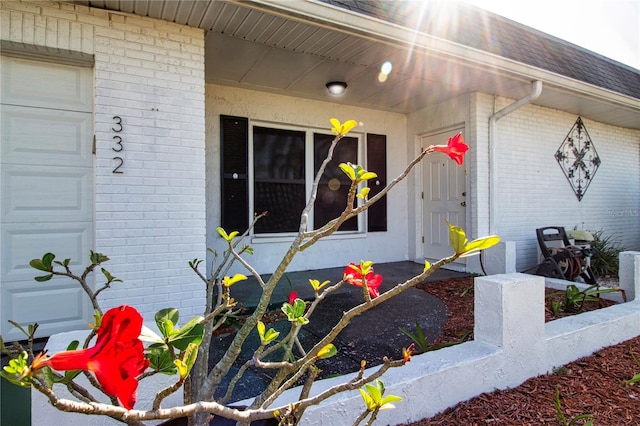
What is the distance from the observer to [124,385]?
51 cm

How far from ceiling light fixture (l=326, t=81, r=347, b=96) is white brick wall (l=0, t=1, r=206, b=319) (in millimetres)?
1845

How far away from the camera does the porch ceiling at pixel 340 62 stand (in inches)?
112

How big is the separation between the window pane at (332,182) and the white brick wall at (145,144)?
243 cm

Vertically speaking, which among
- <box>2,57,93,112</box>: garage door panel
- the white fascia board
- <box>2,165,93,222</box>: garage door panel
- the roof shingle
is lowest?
<box>2,165,93,222</box>: garage door panel

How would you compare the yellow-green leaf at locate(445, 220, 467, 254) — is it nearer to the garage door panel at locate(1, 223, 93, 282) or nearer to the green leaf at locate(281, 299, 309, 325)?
the green leaf at locate(281, 299, 309, 325)

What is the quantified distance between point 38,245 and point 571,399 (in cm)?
377

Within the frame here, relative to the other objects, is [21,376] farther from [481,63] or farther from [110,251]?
[481,63]

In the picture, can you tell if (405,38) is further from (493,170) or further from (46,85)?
(46,85)

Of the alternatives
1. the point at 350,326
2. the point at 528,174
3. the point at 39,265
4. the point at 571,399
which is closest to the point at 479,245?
the point at 39,265

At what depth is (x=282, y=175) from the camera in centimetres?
509

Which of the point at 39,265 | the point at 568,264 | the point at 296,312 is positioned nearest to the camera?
the point at 296,312

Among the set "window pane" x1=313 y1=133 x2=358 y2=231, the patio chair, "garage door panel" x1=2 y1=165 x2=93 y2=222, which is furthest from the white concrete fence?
"window pane" x1=313 y1=133 x2=358 y2=231

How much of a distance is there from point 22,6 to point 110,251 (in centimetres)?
191

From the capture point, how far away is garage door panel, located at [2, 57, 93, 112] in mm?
2717
